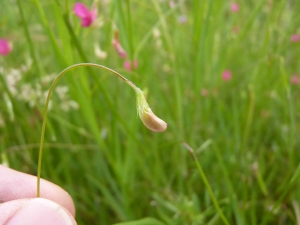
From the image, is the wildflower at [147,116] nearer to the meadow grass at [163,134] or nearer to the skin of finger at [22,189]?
the meadow grass at [163,134]

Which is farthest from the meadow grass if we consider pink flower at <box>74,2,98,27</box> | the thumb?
the thumb

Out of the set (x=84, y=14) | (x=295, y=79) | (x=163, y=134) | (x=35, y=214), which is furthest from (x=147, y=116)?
(x=295, y=79)

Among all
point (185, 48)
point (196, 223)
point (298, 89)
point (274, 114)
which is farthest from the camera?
point (185, 48)

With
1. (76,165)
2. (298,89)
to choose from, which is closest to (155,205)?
(76,165)

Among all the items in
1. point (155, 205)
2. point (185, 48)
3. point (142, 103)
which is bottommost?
point (155, 205)

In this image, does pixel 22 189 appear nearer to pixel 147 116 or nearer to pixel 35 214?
pixel 35 214

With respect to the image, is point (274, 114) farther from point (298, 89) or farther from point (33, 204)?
point (33, 204)
